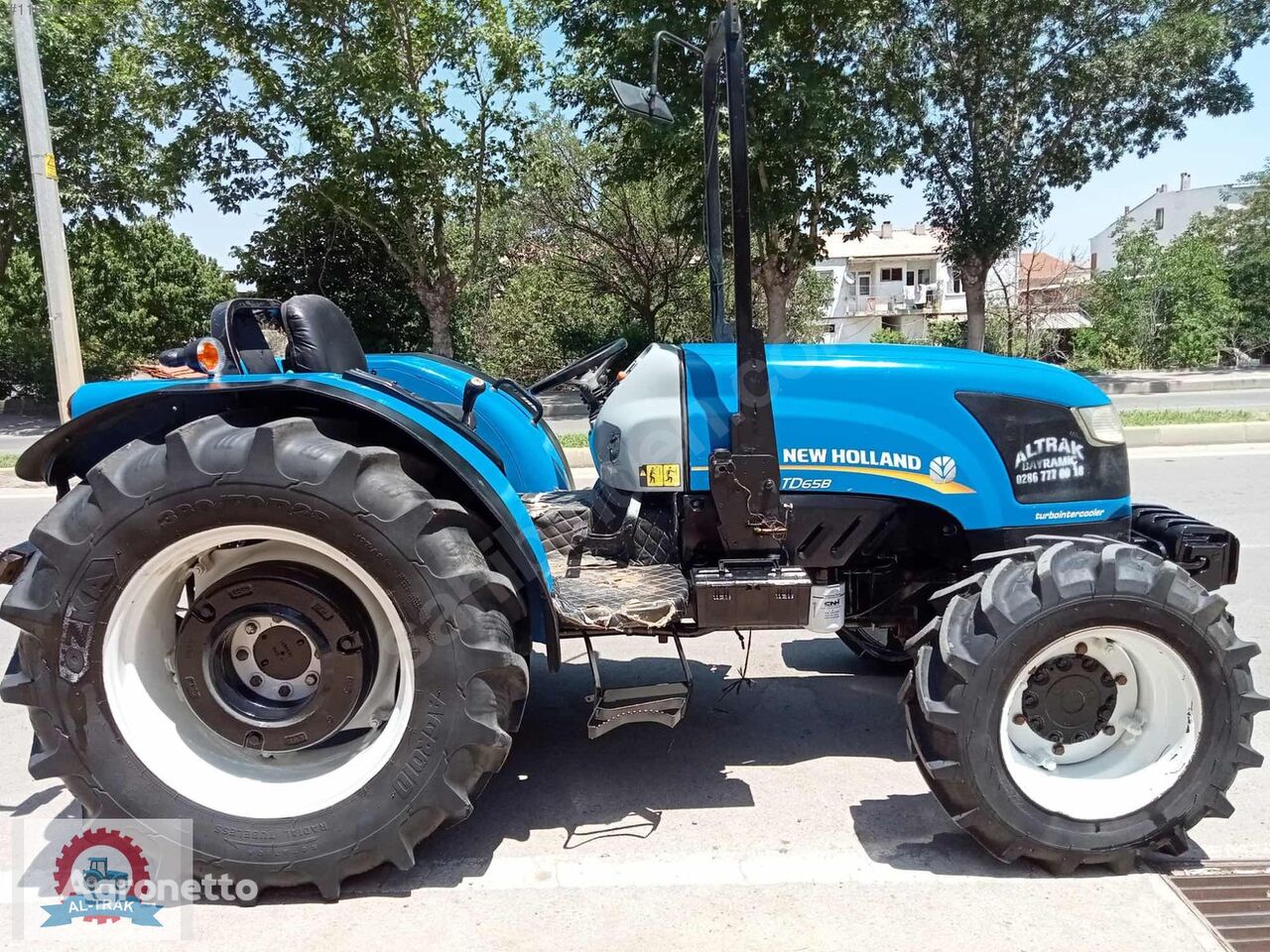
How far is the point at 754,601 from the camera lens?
2.90 m

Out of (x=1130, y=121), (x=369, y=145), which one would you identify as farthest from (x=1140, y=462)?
(x=369, y=145)

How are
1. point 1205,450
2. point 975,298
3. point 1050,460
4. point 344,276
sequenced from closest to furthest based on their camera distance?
point 1050,460 < point 1205,450 < point 975,298 < point 344,276

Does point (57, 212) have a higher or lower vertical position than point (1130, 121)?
lower

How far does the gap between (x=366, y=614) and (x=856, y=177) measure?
1483cm

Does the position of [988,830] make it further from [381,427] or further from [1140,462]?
[1140,462]

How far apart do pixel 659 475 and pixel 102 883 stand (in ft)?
6.71

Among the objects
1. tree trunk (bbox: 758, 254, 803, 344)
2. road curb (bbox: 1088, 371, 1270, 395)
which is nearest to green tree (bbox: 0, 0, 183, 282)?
tree trunk (bbox: 758, 254, 803, 344)

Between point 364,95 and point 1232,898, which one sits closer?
point 1232,898

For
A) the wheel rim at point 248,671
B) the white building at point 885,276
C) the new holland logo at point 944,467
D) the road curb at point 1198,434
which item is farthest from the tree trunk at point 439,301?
the white building at point 885,276

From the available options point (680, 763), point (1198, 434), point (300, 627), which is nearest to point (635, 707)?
point (680, 763)

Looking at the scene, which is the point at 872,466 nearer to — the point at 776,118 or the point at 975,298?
the point at 776,118

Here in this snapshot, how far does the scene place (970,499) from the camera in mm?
2975

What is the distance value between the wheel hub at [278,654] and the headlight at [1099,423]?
239 centimetres

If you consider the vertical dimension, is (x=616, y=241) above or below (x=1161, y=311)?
above
